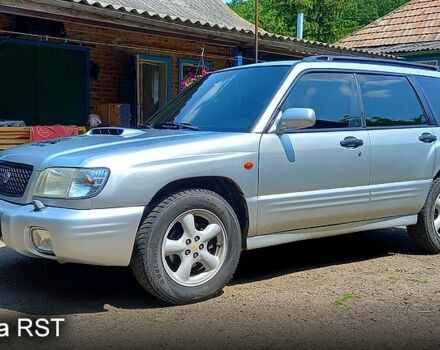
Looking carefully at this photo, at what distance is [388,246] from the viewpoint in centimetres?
637

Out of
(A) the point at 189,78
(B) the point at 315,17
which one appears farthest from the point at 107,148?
(B) the point at 315,17

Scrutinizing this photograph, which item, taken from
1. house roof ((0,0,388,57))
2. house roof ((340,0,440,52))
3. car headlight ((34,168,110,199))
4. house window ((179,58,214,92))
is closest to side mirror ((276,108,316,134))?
car headlight ((34,168,110,199))

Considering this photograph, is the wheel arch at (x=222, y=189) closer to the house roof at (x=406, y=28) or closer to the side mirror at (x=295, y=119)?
the side mirror at (x=295, y=119)

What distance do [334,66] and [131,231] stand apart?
2439mm

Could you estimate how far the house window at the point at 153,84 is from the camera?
39.0 feet

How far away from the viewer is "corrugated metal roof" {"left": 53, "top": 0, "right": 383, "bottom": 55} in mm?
8484

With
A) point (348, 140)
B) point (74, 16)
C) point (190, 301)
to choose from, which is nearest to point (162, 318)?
point (190, 301)

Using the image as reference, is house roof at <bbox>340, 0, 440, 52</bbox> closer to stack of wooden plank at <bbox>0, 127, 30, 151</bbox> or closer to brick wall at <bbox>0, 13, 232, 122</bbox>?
brick wall at <bbox>0, 13, 232, 122</bbox>

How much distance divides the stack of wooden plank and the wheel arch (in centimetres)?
475

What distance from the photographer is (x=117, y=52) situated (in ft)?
36.8

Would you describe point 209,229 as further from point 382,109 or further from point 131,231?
point 382,109

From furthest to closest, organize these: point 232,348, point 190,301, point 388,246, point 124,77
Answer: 1. point 124,77
2. point 388,246
3. point 190,301
4. point 232,348

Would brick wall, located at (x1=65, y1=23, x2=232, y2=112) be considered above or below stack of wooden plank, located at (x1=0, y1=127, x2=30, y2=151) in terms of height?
above

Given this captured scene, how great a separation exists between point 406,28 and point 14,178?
19.2 meters
